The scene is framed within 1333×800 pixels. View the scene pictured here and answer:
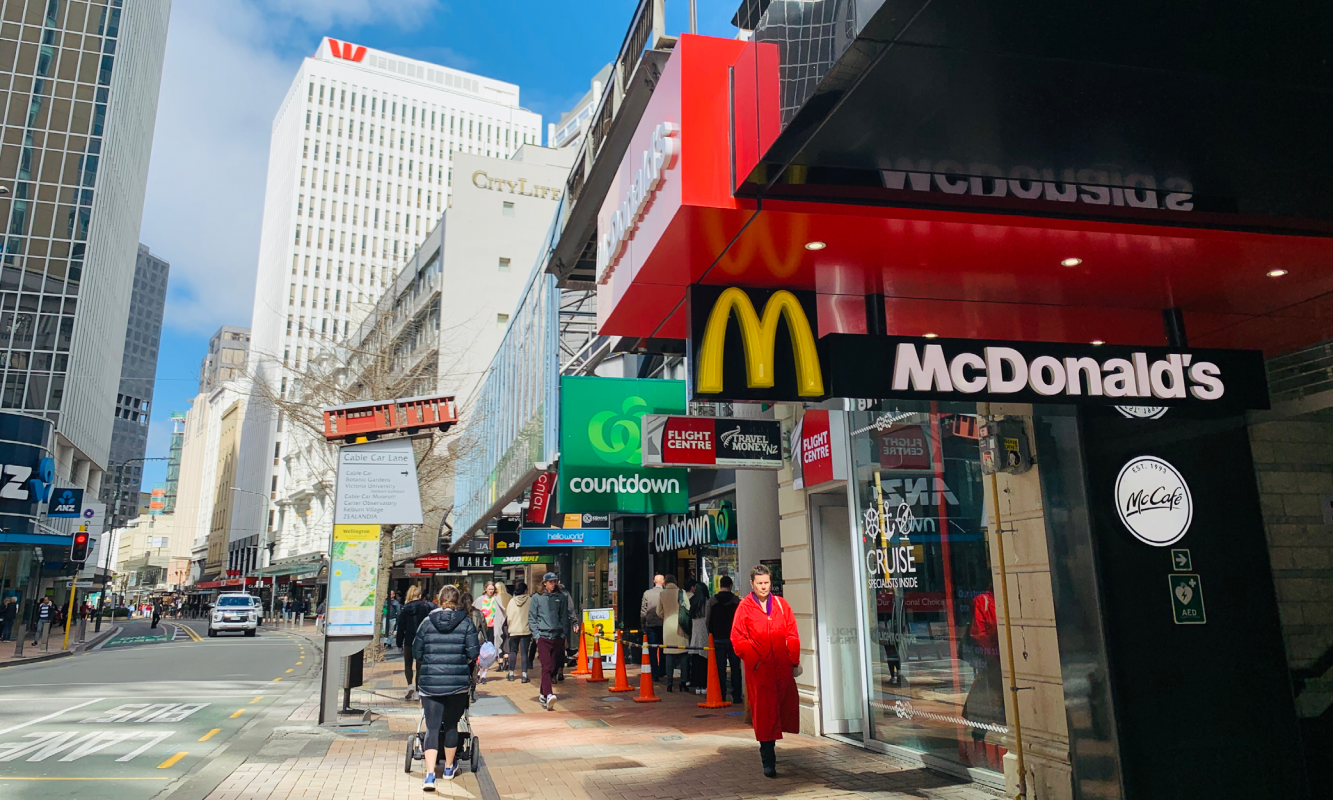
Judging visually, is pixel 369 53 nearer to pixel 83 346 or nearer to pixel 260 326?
pixel 260 326

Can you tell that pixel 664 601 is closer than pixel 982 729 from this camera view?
No

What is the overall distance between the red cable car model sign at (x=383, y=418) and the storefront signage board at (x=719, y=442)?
317 cm

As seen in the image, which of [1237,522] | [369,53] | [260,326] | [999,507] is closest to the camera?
[1237,522]

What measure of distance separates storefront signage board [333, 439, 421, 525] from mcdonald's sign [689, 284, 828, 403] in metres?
6.26

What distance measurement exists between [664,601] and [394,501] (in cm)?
495

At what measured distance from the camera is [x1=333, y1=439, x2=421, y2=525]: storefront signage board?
11227 millimetres

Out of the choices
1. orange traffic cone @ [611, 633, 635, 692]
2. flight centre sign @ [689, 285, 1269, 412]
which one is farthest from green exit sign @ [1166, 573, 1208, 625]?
orange traffic cone @ [611, 633, 635, 692]

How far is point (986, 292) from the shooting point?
21.2 ft

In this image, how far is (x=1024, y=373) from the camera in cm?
532

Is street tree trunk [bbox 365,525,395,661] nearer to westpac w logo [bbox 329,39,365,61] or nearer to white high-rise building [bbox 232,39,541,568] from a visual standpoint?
white high-rise building [bbox 232,39,541,568]

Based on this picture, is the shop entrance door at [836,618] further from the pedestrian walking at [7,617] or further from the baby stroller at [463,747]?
the pedestrian walking at [7,617]

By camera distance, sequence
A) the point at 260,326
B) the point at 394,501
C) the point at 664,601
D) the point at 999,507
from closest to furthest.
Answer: the point at 999,507
the point at 394,501
the point at 664,601
the point at 260,326

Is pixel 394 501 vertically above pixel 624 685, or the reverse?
pixel 394 501

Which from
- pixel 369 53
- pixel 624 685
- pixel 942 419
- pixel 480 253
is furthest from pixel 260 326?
pixel 942 419
